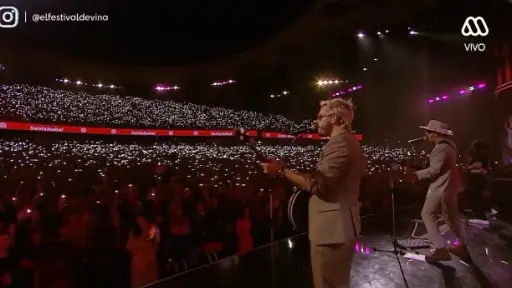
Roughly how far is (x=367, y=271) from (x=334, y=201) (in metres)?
2.09

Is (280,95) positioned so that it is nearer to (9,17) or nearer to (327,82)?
(327,82)

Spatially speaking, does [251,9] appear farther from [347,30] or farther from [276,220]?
[276,220]

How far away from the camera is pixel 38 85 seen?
12852mm

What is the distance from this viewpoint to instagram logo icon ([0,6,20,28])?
6921 millimetres

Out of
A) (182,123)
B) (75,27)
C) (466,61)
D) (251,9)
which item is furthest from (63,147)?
(466,61)

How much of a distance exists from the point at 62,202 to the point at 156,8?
6614mm

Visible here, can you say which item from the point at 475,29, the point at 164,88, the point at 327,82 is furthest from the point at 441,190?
the point at 327,82

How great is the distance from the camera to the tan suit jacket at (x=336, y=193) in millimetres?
2098

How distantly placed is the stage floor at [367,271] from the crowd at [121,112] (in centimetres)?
861

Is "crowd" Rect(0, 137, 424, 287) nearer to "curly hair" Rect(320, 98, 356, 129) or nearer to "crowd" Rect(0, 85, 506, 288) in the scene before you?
"crowd" Rect(0, 85, 506, 288)

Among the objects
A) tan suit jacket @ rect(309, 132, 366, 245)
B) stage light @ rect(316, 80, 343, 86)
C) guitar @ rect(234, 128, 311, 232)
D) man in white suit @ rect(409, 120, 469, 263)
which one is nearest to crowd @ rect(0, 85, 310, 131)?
stage light @ rect(316, 80, 343, 86)

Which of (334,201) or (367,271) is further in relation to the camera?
(367,271)

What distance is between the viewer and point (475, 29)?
11.6 meters

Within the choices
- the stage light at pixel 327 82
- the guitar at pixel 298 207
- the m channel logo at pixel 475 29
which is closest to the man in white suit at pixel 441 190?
the guitar at pixel 298 207
